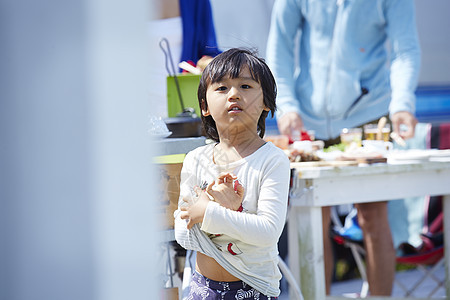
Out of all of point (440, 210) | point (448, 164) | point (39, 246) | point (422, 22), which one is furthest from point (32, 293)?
point (422, 22)

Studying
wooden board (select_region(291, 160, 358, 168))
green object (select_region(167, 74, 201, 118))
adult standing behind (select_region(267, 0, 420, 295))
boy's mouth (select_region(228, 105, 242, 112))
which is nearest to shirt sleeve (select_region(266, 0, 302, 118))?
adult standing behind (select_region(267, 0, 420, 295))

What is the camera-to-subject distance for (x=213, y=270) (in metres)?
1.19

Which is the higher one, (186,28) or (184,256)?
(186,28)

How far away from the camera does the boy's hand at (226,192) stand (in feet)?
3.57

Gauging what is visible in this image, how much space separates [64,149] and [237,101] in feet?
2.57

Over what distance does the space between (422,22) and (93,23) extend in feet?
14.7

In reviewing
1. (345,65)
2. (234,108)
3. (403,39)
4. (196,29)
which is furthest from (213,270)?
(403,39)

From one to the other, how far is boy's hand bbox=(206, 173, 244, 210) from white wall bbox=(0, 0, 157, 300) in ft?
2.29

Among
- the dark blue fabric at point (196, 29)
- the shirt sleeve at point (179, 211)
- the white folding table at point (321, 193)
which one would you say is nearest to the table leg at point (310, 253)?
the white folding table at point (321, 193)

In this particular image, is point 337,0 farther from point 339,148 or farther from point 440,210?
point 440,210

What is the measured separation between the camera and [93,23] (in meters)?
0.37

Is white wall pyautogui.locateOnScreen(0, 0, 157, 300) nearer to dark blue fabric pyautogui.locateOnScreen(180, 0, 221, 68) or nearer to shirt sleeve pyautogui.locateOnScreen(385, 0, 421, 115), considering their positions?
dark blue fabric pyautogui.locateOnScreen(180, 0, 221, 68)

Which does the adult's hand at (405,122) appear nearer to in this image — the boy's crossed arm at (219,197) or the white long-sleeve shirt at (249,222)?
the white long-sleeve shirt at (249,222)

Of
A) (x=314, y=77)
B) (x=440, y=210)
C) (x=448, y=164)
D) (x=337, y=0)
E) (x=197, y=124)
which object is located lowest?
(x=440, y=210)
